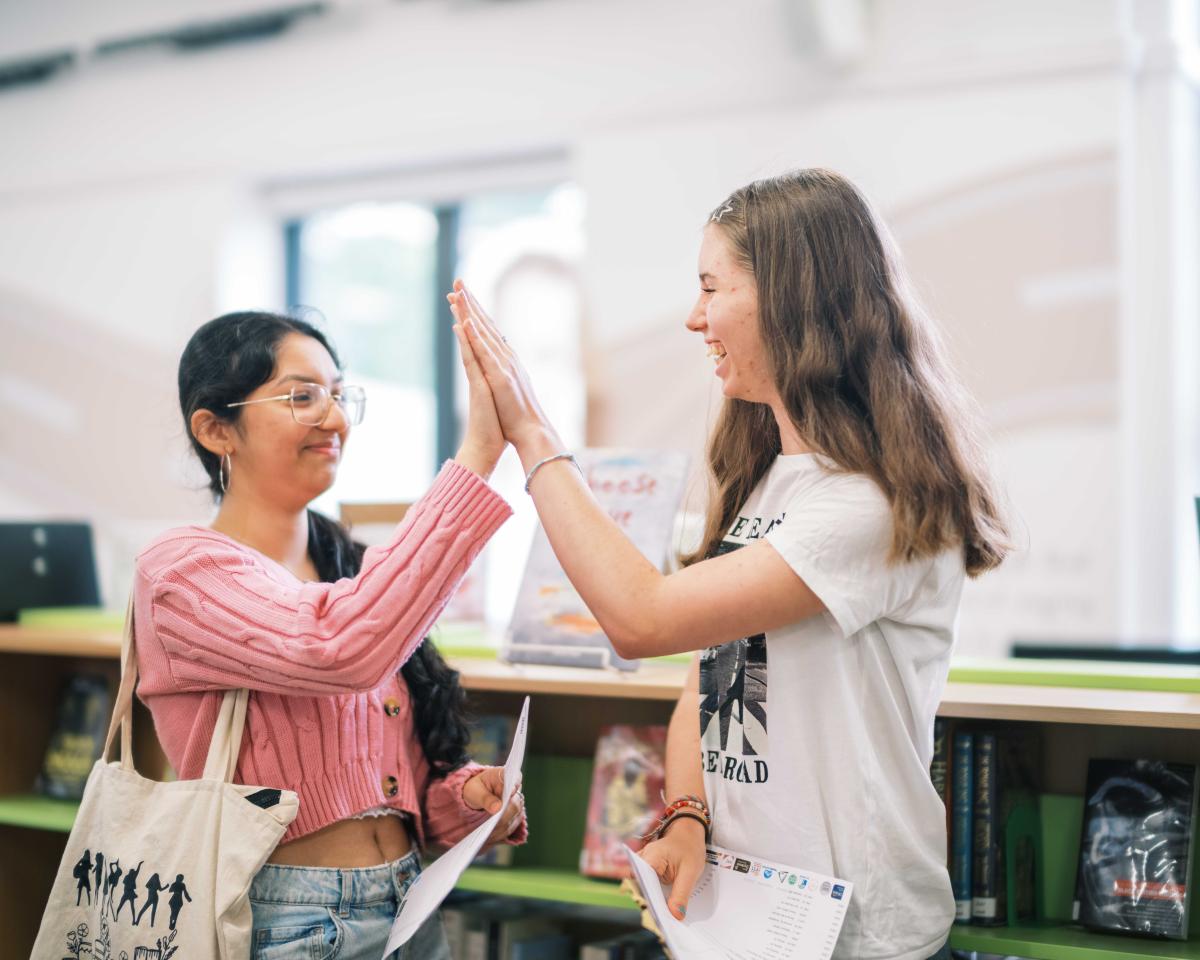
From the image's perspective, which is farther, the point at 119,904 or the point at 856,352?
the point at 119,904

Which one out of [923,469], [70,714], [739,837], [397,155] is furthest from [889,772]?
[397,155]

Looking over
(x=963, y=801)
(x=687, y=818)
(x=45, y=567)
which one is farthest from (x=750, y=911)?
(x=45, y=567)

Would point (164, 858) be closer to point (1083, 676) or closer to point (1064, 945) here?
point (1064, 945)

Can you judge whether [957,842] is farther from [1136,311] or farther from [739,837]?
[1136,311]

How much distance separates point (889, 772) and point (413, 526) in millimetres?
608

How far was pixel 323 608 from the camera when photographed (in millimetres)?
1490

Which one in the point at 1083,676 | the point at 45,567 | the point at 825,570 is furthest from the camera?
the point at 45,567

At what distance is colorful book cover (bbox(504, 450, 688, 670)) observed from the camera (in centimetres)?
201

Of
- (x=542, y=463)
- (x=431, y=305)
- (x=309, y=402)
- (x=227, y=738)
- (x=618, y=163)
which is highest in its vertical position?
(x=618, y=163)

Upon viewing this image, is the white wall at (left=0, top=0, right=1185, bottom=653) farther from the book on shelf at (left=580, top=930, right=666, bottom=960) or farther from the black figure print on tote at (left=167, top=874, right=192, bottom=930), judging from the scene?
the black figure print on tote at (left=167, top=874, right=192, bottom=930)

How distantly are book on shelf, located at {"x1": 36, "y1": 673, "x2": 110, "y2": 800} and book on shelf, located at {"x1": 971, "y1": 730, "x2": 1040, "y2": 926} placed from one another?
1.71 meters

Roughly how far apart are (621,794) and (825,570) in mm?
915

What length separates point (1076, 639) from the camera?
3830mm

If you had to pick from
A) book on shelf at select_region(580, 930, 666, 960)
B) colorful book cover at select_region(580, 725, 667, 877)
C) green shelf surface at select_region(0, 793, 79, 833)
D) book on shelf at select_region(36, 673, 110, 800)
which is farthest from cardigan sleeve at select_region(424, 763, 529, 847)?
book on shelf at select_region(36, 673, 110, 800)
